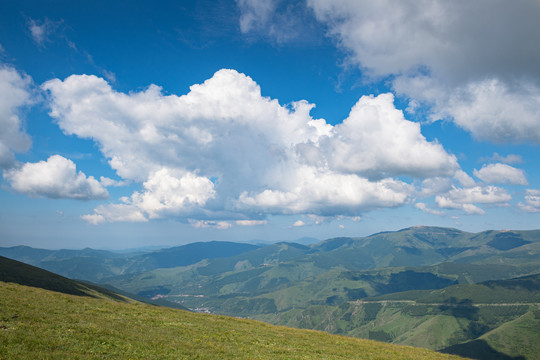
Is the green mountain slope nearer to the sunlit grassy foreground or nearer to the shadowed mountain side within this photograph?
the sunlit grassy foreground

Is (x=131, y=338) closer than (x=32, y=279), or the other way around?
(x=131, y=338)

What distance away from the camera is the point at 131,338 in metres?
28.8

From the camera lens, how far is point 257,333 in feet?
140

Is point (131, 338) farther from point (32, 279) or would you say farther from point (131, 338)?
point (32, 279)

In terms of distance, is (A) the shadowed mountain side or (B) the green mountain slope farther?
(A) the shadowed mountain side

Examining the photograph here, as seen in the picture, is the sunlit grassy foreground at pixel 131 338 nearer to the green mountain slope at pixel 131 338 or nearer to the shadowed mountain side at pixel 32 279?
the green mountain slope at pixel 131 338

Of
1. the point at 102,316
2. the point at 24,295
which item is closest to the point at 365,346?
the point at 102,316

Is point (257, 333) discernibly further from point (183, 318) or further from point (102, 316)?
point (102, 316)

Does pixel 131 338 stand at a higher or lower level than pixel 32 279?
higher

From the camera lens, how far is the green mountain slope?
77.4ft

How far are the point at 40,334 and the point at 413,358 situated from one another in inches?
1737

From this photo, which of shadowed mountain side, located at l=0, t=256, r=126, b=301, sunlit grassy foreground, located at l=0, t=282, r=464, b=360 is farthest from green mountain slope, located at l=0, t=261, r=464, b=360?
shadowed mountain side, located at l=0, t=256, r=126, b=301

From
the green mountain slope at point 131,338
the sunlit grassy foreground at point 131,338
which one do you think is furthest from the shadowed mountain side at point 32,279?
the green mountain slope at point 131,338

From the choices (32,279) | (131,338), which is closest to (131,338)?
(131,338)
